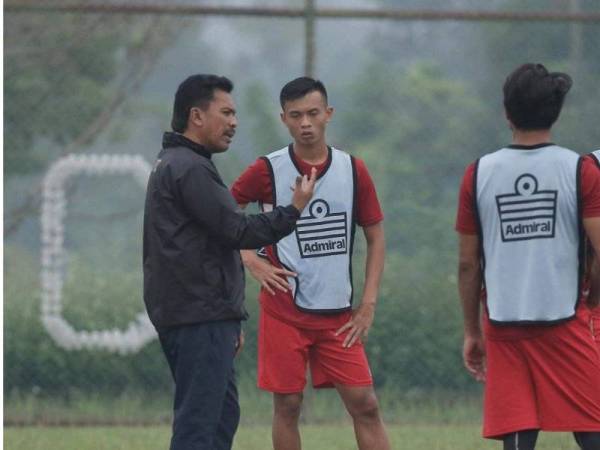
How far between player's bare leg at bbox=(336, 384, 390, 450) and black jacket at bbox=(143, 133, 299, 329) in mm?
940

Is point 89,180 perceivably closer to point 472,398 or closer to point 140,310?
point 140,310

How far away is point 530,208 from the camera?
197 inches

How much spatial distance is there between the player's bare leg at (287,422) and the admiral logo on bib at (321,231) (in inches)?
25.8

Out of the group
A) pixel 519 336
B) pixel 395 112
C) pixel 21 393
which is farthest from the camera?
pixel 395 112

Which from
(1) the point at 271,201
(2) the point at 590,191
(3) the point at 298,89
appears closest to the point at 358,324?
(1) the point at 271,201

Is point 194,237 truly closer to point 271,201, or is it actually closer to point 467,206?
point 271,201

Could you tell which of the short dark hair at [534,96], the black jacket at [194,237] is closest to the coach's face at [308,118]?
the black jacket at [194,237]

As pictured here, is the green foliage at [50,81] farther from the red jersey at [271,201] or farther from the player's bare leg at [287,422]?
the player's bare leg at [287,422]

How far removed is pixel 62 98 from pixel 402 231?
2.69m

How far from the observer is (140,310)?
996 cm

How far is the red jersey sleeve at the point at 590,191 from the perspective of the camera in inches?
196

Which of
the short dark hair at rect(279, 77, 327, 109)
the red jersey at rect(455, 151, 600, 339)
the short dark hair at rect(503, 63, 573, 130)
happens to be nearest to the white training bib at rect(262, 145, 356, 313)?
the short dark hair at rect(279, 77, 327, 109)

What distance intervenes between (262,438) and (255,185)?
244 centimetres

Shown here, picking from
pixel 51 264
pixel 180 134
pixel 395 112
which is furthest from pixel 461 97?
pixel 180 134
